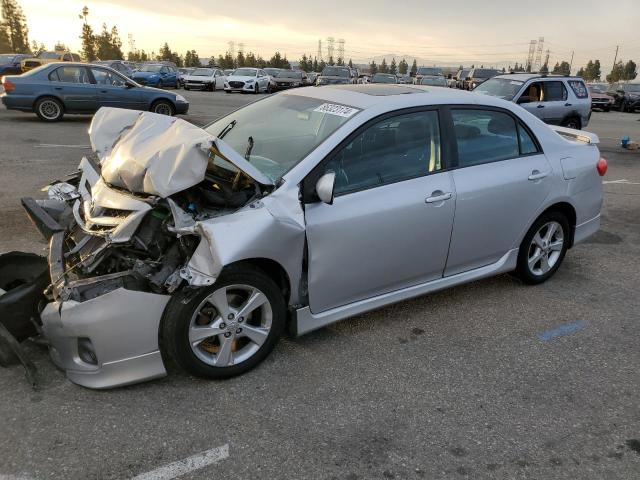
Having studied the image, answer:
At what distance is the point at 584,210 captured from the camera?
15.2 feet

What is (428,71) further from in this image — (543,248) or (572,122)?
(543,248)

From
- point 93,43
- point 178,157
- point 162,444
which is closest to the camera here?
point 162,444

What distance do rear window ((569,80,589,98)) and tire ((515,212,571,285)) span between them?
10.3 m

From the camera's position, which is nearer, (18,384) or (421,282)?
(18,384)

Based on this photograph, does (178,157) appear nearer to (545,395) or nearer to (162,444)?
(162,444)

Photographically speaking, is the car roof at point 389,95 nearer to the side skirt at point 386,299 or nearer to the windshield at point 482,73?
the side skirt at point 386,299

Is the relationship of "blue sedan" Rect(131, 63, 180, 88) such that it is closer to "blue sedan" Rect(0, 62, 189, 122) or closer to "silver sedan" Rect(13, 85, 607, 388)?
"blue sedan" Rect(0, 62, 189, 122)

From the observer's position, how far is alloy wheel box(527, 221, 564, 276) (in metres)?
4.46

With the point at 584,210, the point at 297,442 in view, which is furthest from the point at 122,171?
the point at 584,210

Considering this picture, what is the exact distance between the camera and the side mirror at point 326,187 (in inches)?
Result: 118

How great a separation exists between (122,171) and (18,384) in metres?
1.36

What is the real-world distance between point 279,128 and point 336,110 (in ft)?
1.51

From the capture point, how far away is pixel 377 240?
3373mm

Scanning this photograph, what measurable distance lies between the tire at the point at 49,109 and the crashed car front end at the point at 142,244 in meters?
11.4
